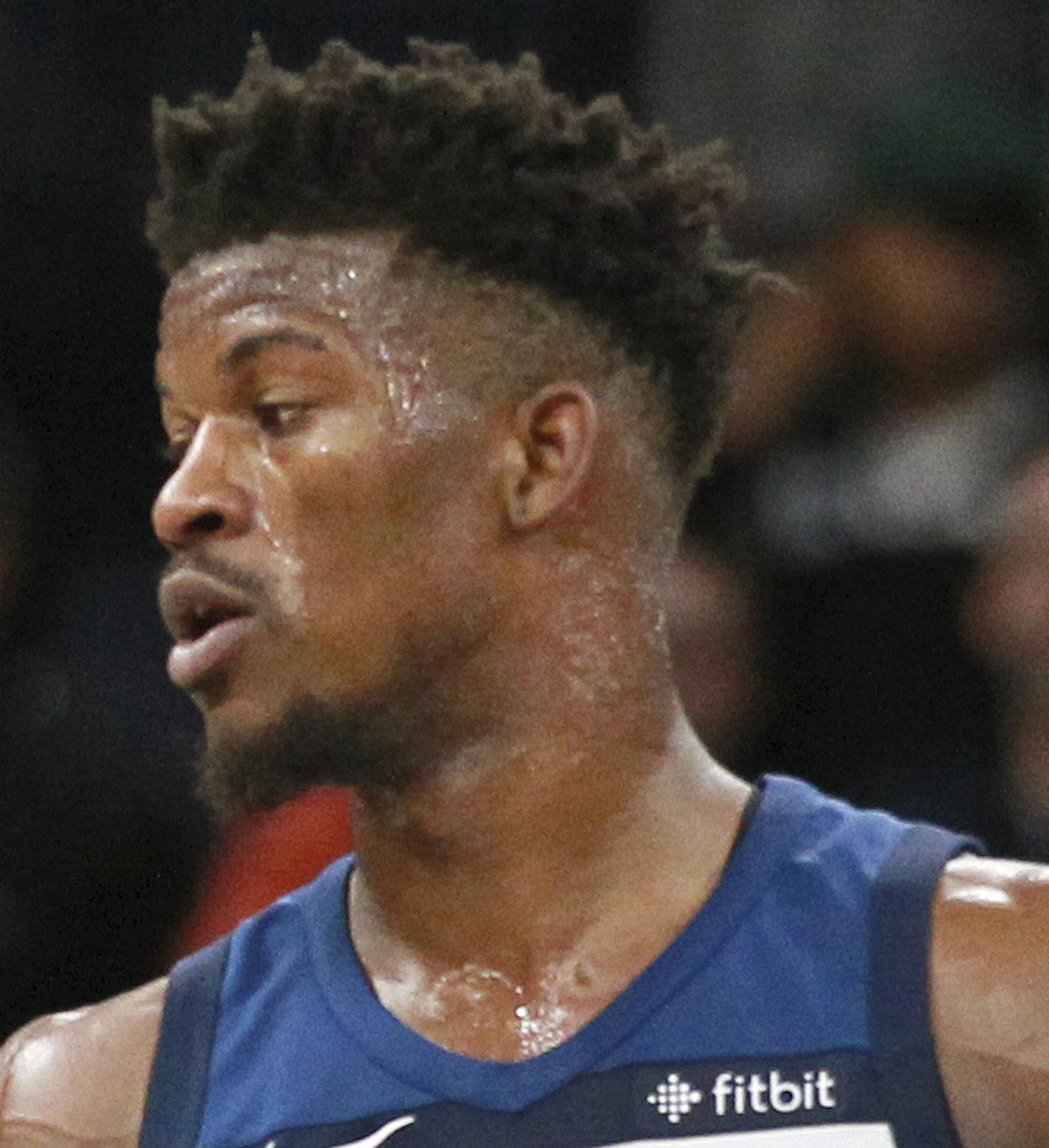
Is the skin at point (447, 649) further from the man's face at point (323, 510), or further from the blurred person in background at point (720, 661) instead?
the blurred person in background at point (720, 661)

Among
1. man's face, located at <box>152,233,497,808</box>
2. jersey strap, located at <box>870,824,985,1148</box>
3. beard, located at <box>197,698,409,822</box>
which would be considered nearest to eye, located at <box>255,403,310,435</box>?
man's face, located at <box>152,233,497,808</box>

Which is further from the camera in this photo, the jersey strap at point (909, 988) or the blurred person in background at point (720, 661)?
the blurred person in background at point (720, 661)

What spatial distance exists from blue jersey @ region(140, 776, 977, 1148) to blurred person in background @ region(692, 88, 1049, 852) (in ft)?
3.83

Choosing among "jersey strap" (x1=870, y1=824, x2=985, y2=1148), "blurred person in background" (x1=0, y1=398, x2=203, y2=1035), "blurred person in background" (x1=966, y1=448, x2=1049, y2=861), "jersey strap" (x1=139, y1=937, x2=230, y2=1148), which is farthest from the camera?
"blurred person in background" (x1=0, y1=398, x2=203, y2=1035)

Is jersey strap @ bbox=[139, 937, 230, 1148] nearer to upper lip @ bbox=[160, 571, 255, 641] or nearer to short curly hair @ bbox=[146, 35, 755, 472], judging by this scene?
upper lip @ bbox=[160, 571, 255, 641]

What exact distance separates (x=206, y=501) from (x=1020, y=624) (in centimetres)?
170

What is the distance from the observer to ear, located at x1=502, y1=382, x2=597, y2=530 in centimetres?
246

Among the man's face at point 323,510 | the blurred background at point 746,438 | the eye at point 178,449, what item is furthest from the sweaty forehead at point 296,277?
the blurred background at point 746,438

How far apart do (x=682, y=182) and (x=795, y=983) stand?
855 mm

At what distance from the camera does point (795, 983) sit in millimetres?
2324

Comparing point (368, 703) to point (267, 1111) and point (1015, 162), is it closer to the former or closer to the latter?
point (267, 1111)

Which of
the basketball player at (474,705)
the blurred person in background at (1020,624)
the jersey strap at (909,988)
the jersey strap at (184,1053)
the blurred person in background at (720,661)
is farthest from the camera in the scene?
the blurred person in background at (720,661)

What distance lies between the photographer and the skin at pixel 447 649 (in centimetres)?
238

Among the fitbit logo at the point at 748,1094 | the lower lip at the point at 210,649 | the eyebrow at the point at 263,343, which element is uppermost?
the eyebrow at the point at 263,343
